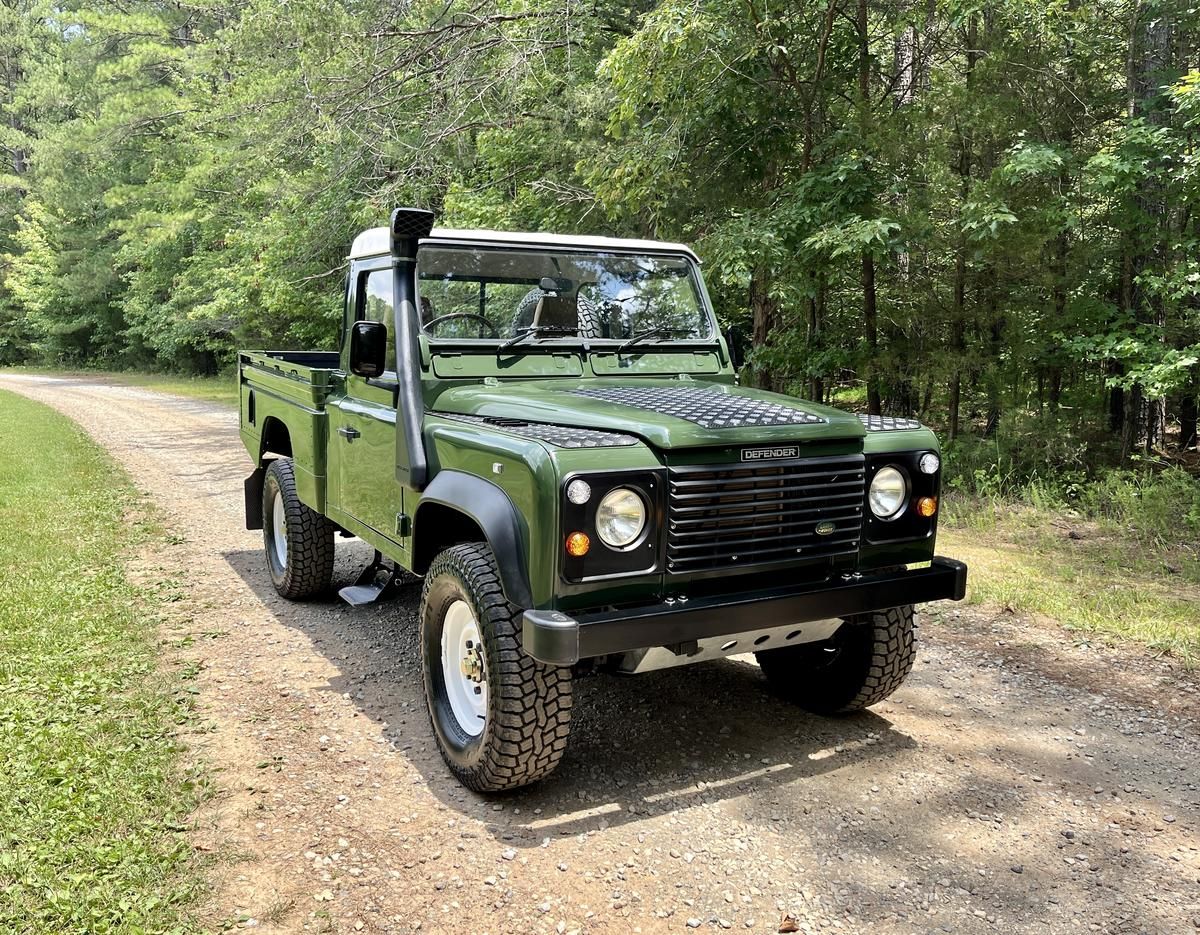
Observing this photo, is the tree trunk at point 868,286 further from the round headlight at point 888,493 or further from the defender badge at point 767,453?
the defender badge at point 767,453

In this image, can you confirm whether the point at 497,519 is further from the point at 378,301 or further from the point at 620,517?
the point at 378,301

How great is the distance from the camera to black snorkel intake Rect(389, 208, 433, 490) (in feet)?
13.9

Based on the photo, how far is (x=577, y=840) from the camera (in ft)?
11.3

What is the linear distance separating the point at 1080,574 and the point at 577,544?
5.24m

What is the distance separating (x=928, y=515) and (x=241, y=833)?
115 inches

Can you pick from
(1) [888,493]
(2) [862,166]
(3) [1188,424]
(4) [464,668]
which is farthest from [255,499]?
(3) [1188,424]

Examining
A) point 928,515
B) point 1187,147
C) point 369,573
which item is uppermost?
point 1187,147

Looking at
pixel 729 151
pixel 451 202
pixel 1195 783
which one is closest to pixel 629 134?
pixel 729 151

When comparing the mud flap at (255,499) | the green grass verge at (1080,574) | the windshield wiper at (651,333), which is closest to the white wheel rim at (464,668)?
the windshield wiper at (651,333)

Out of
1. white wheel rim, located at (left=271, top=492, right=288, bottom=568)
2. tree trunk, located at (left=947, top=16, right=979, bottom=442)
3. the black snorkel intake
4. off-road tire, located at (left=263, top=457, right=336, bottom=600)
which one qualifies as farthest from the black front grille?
tree trunk, located at (left=947, top=16, right=979, bottom=442)

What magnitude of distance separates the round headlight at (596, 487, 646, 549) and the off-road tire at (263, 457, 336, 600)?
3.19 meters

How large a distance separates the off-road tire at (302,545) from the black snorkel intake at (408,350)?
185 cm

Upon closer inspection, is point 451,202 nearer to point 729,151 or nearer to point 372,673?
point 729,151

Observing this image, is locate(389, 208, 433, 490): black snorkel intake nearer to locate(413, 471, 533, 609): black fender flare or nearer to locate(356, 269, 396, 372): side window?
locate(356, 269, 396, 372): side window
